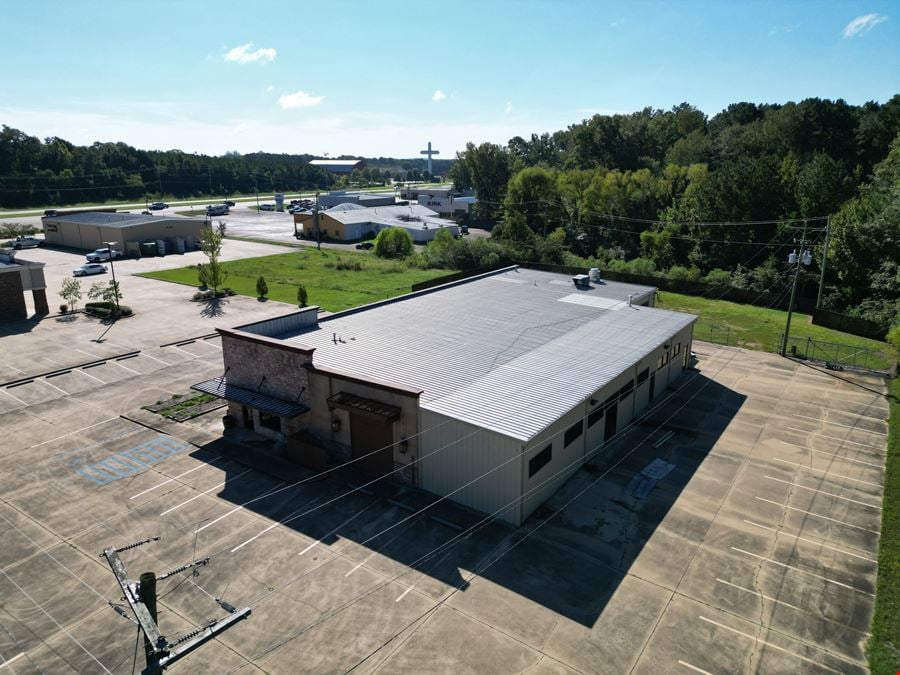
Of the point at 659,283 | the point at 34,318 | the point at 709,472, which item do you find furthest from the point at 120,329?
the point at 659,283

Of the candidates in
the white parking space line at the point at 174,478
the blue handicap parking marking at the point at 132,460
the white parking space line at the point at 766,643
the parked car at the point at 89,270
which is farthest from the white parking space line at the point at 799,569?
the parked car at the point at 89,270

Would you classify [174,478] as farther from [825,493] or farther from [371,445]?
[825,493]

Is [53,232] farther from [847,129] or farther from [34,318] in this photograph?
[847,129]

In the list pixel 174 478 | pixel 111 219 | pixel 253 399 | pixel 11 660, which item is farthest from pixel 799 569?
pixel 111 219

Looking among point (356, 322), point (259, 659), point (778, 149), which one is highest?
point (778, 149)

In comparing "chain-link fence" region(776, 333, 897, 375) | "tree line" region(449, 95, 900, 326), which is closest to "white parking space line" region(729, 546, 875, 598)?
"chain-link fence" region(776, 333, 897, 375)

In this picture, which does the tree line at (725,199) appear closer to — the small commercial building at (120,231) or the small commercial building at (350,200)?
the small commercial building at (350,200)
